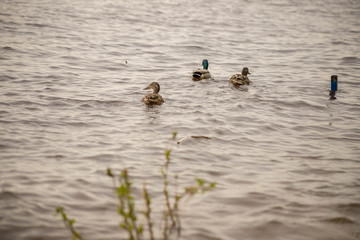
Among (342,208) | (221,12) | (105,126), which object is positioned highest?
(221,12)

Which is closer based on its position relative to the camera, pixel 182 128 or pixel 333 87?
pixel 182 128

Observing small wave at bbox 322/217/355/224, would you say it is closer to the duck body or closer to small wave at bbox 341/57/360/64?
the duck body

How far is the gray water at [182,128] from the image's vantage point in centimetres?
497

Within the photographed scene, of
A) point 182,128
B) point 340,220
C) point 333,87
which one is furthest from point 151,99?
point 340,220

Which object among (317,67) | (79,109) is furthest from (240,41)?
(79,109)

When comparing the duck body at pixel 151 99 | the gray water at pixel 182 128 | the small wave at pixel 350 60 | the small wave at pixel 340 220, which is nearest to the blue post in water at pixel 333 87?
the gray water at pixel 182 128

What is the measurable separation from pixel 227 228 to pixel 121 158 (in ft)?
7.64

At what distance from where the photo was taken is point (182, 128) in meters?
7.94

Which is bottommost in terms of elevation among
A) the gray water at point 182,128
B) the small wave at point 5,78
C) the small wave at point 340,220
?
the small wave at point 340,220

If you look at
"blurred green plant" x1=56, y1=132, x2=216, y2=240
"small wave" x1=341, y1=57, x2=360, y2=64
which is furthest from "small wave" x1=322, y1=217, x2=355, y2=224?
"small wave" x1=341, y1=57, x2=360, y2=64

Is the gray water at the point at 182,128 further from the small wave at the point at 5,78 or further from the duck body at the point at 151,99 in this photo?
the duck body at the point at 151,99

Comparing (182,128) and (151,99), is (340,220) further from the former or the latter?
(151,99)

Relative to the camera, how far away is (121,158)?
20.9ft

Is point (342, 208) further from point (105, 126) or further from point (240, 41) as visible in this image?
point (240, 41)
